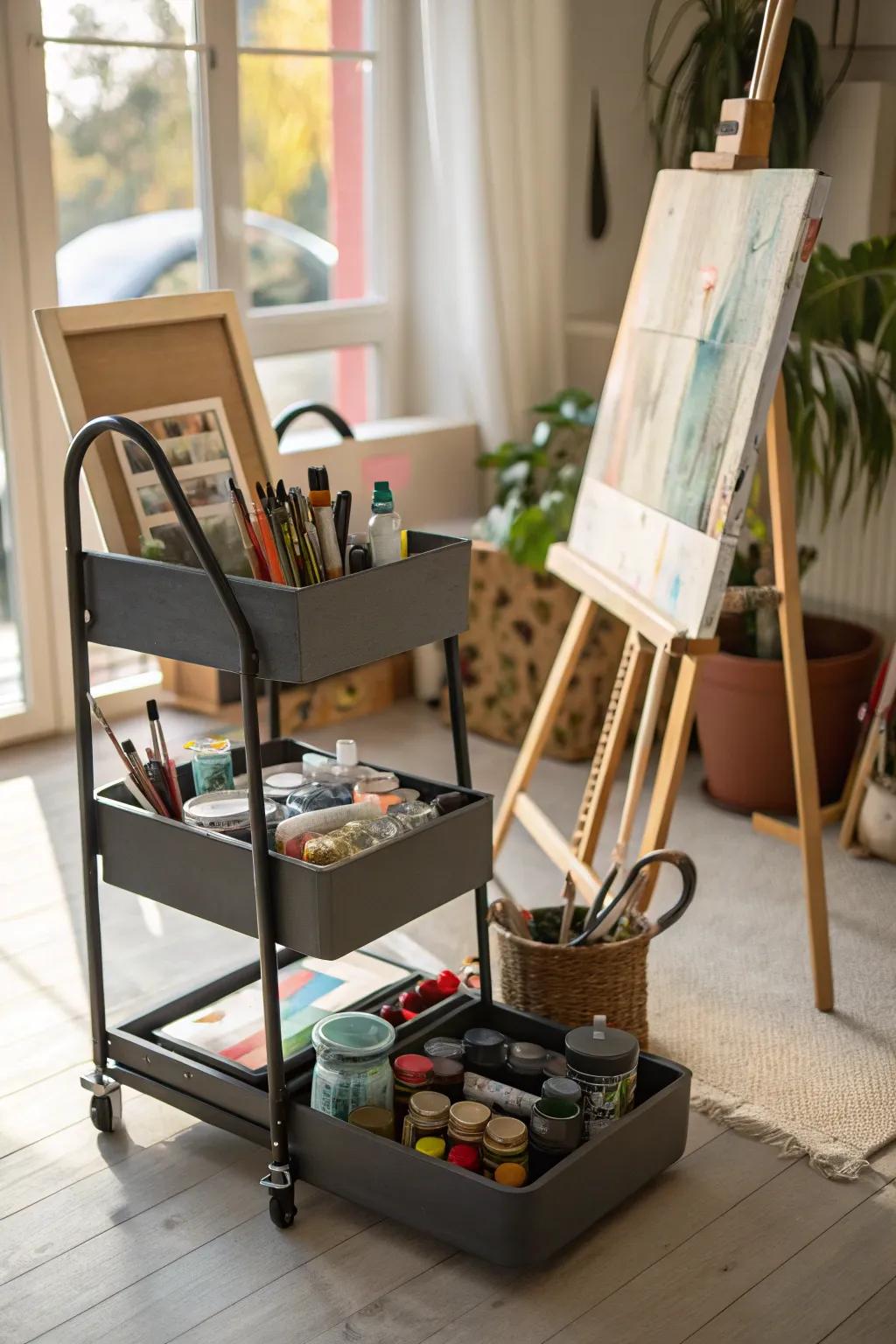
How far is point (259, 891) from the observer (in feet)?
5.92

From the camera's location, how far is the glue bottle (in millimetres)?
1858

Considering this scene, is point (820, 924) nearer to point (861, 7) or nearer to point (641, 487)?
point (641, 487)

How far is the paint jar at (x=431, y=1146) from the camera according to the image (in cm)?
183

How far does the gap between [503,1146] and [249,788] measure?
20.6 inches

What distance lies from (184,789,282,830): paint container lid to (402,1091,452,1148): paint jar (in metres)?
0.40

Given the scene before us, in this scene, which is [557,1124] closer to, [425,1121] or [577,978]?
[425,1121]

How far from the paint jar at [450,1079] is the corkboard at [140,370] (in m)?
0.80

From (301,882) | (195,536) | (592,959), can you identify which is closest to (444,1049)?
(592,959)

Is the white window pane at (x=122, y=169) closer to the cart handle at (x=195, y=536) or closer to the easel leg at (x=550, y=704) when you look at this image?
the easel leg at (x=550, y=704)

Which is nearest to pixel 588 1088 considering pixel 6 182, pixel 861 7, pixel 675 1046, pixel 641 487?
pixel 675 1046

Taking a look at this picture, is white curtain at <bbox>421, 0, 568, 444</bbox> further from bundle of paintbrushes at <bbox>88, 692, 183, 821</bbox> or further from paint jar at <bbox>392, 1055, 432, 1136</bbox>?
paint jar at <bbox>392, 1055, 432, 1136</bbox>

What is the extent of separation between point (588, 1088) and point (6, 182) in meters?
2.35

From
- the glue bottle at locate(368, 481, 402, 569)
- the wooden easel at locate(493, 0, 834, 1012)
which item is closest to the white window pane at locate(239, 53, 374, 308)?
the wooden easel at locate(493, 0, 834, 1012)

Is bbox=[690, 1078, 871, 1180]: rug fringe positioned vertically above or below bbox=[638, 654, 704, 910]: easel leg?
below
